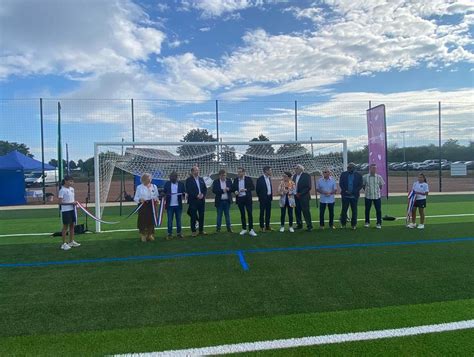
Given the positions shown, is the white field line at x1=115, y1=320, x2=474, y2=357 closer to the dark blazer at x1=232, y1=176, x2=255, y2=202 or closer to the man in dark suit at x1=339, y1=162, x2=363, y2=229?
the dark blazer at x1=232, y1=176, x2=255, y2=202

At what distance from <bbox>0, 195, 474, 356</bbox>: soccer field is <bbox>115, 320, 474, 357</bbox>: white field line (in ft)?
0.23

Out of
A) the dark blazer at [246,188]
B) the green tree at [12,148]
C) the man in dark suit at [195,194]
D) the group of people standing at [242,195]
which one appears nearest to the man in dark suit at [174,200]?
the group of people standing at [242,195]

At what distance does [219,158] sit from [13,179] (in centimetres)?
1222

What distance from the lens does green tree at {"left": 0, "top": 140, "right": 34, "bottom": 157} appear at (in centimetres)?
1956

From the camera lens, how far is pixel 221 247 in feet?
26.8

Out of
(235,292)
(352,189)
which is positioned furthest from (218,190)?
(235,292)

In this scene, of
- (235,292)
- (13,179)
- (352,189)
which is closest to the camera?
(235,292)

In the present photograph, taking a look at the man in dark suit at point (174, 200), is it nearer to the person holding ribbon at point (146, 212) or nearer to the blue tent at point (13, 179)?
the person holding ribbon at point (146, 212)

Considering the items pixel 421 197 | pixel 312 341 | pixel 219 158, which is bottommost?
pixel 312 341

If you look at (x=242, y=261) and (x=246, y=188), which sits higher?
(x=246, y=188)

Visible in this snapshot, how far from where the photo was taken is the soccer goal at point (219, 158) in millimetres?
12875

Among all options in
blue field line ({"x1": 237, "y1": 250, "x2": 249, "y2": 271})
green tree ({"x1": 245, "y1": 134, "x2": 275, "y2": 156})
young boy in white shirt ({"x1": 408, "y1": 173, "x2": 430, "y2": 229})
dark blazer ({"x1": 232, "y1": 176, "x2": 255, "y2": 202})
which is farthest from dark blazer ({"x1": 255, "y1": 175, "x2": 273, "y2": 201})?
green tree ({"x1": 245, "y1": 134, "x2": 275, "y2": 156})

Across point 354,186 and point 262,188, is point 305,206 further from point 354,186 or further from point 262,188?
point 354,186

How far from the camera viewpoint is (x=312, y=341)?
3.73m
